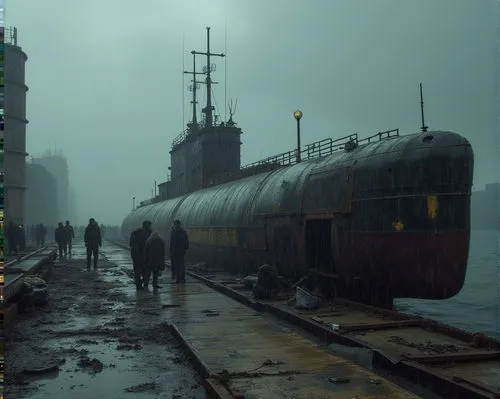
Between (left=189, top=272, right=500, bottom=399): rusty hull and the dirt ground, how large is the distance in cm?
242

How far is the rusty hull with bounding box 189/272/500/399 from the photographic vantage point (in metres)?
6.03

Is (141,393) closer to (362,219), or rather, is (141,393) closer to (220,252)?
(362,219)

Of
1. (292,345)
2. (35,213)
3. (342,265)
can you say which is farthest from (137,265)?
(35,213)

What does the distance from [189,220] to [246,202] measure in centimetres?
933

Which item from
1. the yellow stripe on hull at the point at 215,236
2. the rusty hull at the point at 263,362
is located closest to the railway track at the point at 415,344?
the rusty hull at the point at 263,362

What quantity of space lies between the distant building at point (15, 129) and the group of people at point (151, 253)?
83.2 ft

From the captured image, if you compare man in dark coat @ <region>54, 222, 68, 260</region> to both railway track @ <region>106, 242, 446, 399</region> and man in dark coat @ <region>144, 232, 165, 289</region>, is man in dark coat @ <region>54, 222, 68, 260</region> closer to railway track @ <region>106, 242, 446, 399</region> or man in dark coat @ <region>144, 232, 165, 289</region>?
man in dark coat @ <region>144, 232, 165, 289</region>

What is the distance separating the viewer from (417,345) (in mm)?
7625

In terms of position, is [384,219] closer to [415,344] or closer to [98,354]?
[415,344]

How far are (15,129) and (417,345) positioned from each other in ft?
129

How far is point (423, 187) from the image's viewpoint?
406 inches

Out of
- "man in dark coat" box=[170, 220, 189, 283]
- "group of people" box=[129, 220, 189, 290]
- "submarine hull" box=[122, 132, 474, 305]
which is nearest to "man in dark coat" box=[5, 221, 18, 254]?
"group of people" box=[129, 220, 189, 290]

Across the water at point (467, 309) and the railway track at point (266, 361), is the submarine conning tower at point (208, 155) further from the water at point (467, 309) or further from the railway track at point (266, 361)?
the railway track at point (266, 361)

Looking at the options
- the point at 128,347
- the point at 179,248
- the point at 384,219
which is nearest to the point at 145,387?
the point at 128,347
